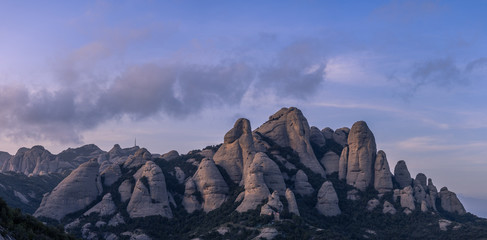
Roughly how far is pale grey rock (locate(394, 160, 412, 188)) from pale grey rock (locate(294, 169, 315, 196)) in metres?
29.1

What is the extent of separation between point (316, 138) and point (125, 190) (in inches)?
2461

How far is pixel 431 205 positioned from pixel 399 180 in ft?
37.7

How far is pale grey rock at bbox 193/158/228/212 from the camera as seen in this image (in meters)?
118

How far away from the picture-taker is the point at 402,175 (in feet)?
451

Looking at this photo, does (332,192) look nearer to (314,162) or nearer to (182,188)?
(314,162)

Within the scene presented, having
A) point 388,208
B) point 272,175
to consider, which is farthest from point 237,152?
point 388,208

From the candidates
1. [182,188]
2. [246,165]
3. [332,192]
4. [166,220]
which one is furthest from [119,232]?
[332,192]

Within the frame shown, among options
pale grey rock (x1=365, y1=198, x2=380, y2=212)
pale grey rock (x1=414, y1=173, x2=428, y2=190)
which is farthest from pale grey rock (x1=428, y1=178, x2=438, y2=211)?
pale grey rock (x1=365, y1=198, x2=380, y2=212)

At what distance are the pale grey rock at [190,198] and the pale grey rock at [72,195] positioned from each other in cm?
2476

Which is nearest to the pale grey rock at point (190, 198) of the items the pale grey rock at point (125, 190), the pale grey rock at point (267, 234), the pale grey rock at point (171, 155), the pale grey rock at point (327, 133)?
the pale grey rock at point (125, 190)

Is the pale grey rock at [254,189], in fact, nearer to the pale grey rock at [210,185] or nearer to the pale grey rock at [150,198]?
the pale grey rock at [210,185]

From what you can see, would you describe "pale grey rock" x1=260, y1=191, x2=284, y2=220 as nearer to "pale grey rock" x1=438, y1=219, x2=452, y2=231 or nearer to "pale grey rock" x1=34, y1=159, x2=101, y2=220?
"pale grey rock" x1=438, y1=219, x2=452, y2=231

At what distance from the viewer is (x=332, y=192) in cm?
Result: 11988

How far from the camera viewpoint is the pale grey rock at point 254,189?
107 metres
